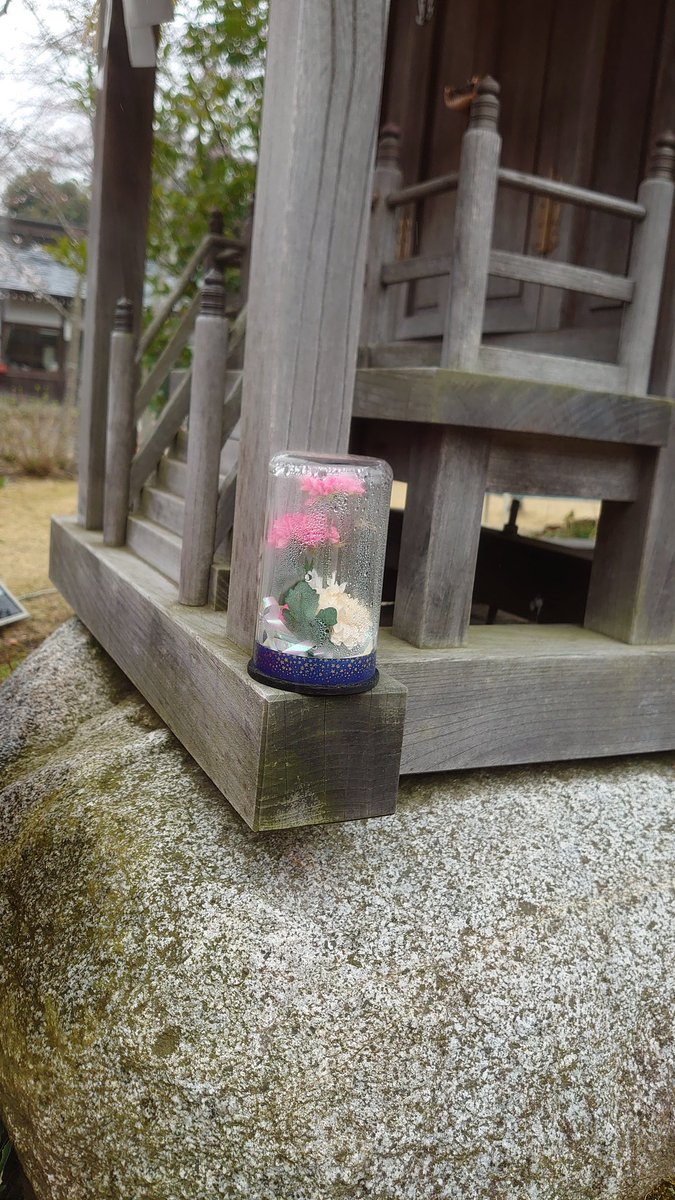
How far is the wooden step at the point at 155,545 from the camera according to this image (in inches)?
125

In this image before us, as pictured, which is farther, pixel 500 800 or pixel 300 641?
pixel 500 800

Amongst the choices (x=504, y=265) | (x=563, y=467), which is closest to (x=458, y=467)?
(x=563, y=467)

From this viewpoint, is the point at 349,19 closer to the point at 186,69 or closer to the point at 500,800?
the point at 500,800

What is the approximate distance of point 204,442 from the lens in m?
2.64

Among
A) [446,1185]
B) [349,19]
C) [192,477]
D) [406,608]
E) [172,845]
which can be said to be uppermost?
[349,19]

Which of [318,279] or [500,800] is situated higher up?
[318,279]

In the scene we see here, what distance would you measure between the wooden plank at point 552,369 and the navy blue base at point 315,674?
1.09 metres

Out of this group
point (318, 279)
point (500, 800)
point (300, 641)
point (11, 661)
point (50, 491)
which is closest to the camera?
point (300, 641)

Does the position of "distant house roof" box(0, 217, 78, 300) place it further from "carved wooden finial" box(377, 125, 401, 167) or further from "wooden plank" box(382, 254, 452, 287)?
"wooden plank" box(382, 254, 452, 287)

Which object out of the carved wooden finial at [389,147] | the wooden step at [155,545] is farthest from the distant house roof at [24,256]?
the carved wooden finial at [389,147]

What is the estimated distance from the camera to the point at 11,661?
191 inches

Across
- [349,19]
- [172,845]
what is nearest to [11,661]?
[172,845]

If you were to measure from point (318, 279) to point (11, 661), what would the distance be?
3379 millimetres

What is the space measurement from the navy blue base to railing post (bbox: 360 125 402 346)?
1.47 m
